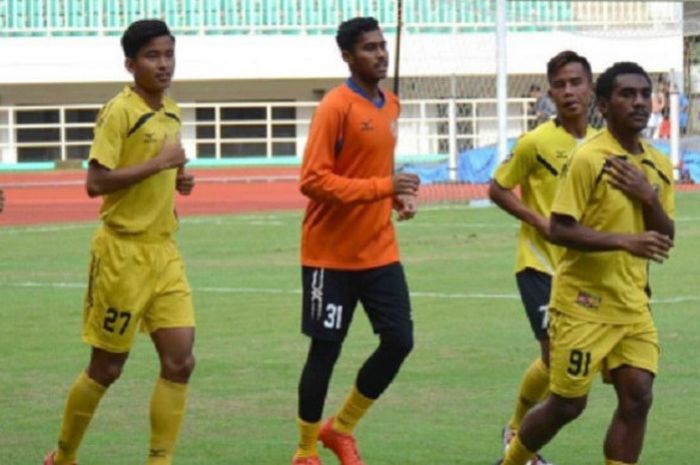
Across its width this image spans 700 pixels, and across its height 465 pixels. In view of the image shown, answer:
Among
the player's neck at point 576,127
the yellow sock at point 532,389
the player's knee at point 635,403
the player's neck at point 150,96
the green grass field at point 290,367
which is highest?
the player's neck at point 150,96

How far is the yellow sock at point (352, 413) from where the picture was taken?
1049 cm

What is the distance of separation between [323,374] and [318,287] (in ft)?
1.40

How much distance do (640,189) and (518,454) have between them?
1.42 m

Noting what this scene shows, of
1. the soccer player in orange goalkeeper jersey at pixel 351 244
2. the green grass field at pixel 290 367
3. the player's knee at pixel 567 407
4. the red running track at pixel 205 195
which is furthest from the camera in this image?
the red running track at pixel 205 195

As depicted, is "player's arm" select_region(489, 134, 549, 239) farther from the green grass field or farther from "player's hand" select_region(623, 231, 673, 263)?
"player's hand" select_region(623, 231, 673, 263)

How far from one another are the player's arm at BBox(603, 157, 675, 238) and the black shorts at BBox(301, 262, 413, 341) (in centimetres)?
192

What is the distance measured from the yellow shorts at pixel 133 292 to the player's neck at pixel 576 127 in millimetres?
2125

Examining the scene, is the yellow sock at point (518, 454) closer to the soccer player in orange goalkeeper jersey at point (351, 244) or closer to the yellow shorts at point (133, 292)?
the soccer player in orange goalkeeper jersey at point (351, 244)

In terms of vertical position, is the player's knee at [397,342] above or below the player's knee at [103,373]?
above

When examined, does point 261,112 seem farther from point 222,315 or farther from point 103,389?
point 103,389

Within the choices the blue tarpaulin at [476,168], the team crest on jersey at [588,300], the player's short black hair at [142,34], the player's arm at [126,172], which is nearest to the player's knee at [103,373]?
the player's arm at [126,172]

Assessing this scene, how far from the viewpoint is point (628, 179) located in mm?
8539

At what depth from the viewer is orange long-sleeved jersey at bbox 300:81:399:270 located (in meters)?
10.0

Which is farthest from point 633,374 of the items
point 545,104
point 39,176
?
point 39,176
